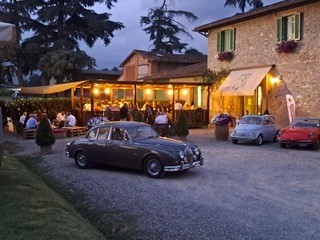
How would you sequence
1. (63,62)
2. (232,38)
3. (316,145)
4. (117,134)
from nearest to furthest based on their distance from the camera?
(117,134), (316,145), (232,38), (63,62)

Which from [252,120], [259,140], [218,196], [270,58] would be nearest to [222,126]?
[252,120]

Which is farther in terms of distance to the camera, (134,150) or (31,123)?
(31,123)

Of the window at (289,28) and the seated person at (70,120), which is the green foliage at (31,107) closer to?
the seated person at (70,120)

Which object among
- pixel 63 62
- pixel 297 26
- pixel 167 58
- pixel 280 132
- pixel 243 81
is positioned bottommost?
pixel 280 132

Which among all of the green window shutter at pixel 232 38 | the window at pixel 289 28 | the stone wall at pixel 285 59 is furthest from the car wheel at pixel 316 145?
the green window shutter at pixel 232 38

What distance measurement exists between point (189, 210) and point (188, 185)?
7.76 ft

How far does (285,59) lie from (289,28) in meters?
1.67

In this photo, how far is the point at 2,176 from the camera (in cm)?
910

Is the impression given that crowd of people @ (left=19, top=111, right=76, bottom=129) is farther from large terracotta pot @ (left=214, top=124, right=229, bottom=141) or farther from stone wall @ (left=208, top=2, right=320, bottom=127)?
stone wall @ (left=208, top=2, right=320, bottom=127)

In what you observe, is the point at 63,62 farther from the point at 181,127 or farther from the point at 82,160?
the point at 82,160

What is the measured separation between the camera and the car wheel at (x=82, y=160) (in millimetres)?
12928

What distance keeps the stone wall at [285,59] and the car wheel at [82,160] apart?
13.5 meters

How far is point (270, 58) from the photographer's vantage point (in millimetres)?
24359

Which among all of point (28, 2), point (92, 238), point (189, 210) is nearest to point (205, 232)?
point (189, 210)
